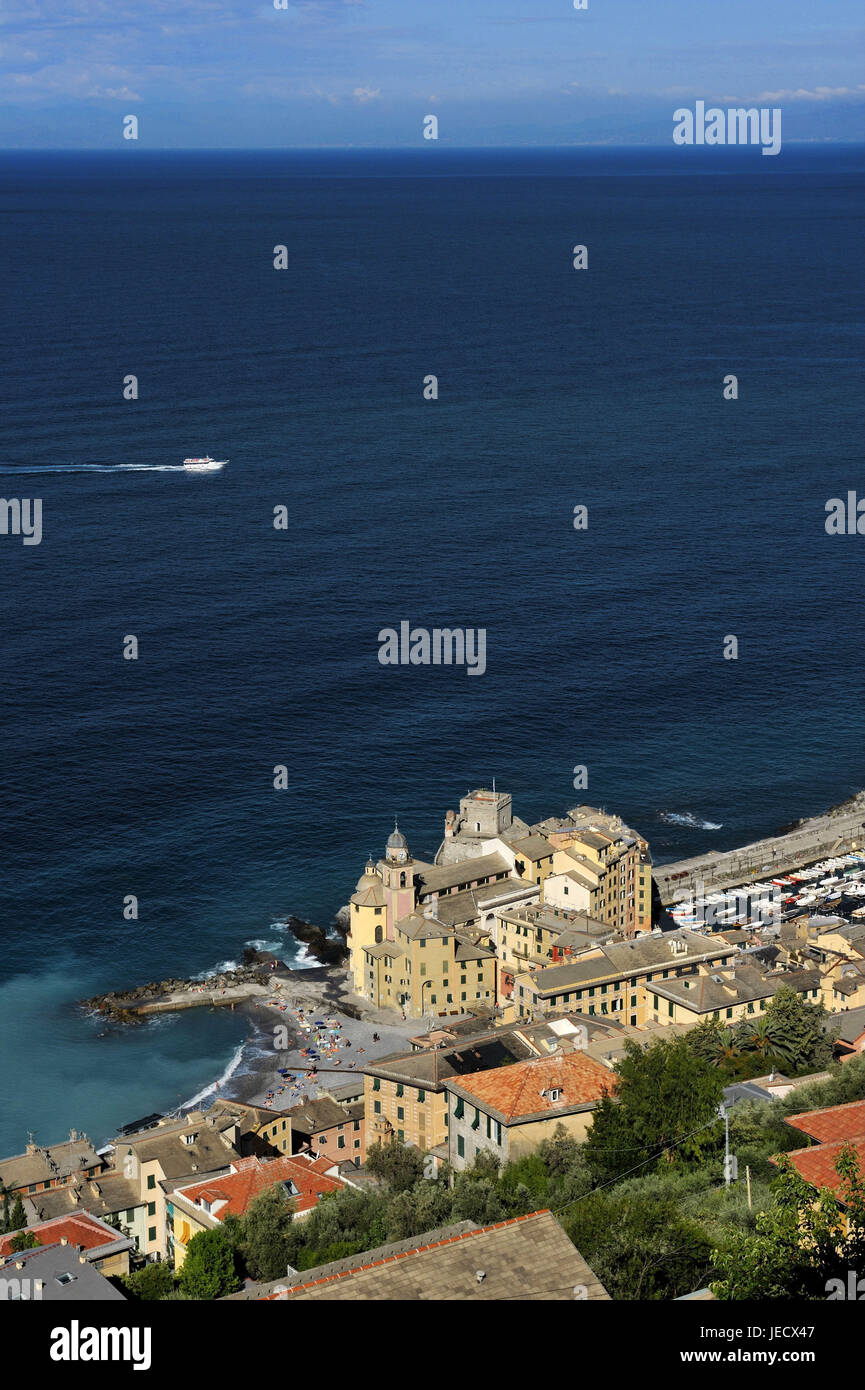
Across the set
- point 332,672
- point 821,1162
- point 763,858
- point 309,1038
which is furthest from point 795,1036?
point 332,672

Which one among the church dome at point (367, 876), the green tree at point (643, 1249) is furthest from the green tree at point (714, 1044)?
the church dome at point (367, 876)

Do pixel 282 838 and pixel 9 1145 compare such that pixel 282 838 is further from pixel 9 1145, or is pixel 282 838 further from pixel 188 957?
pixel 9 1145

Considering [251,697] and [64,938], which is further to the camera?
[251,697]

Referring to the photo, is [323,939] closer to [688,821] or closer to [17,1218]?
[688,821]

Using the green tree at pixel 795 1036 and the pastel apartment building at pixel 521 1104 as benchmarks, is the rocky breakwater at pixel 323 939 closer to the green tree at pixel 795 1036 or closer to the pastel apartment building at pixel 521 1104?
the pastel apartment building at pixel 521 1104

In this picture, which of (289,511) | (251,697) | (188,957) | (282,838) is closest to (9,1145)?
(188,957)
